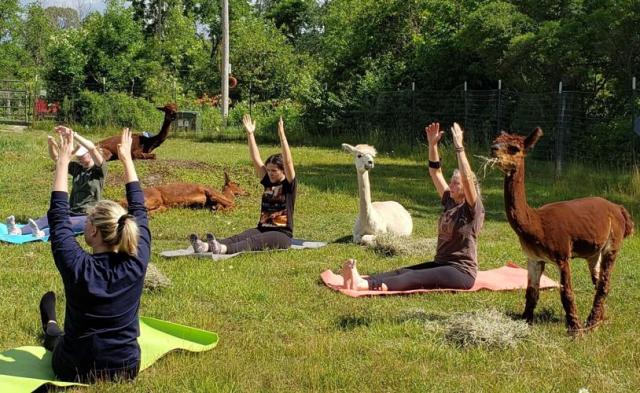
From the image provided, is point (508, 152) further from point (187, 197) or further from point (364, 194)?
point (187, 197)

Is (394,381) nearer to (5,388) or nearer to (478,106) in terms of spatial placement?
(5,388)

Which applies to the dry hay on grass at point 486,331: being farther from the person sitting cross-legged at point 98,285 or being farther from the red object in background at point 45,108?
the red object in background at point 45,108

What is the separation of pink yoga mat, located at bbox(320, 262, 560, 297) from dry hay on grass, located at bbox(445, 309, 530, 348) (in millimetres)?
1474

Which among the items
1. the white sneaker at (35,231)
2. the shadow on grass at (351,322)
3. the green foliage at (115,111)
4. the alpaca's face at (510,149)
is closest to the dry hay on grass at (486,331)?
the shadow on grass at (351,322)

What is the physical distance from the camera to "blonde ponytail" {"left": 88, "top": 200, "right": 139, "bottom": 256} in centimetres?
497

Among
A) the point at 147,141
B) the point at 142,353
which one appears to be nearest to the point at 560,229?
the point at 142,353

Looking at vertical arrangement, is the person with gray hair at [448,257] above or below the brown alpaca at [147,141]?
below

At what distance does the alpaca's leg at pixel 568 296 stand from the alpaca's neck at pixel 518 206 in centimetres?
37

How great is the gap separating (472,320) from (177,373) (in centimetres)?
236

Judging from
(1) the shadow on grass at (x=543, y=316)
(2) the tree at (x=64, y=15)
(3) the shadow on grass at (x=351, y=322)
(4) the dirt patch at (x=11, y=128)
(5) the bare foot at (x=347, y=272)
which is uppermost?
(2) the tree at (x=64, y=15)

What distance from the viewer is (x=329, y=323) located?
6891 mm

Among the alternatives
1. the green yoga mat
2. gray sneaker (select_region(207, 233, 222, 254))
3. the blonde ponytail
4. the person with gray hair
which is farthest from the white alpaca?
the blonde ponytail

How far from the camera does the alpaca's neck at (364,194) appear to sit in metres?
10.7

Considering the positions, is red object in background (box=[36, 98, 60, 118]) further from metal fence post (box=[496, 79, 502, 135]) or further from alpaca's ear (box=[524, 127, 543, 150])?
alpaca's ear (box=[524, 127, 543, 150])
